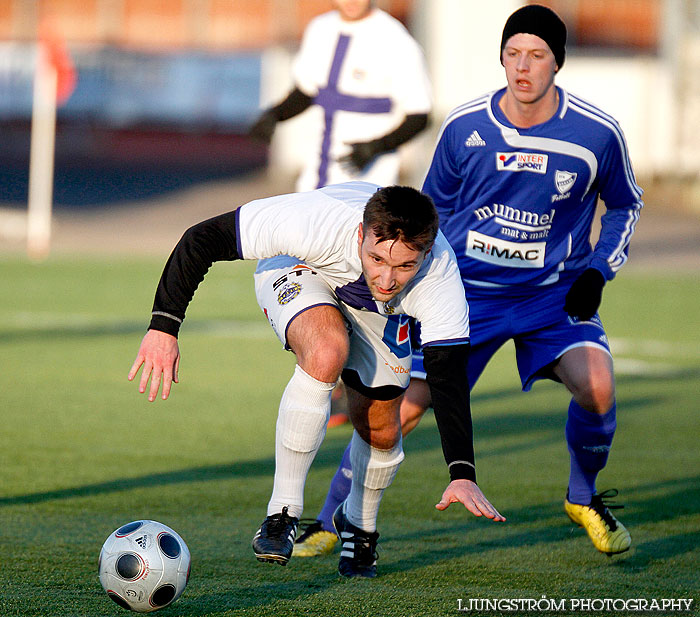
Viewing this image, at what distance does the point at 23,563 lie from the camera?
4.14 meters

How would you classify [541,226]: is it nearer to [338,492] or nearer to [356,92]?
[338,492]

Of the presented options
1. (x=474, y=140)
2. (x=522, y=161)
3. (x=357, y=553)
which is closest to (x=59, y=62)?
(x=474, y=140)

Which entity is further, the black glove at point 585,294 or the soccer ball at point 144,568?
the black glove at point 585,294

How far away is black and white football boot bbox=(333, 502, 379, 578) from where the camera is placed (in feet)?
13.9

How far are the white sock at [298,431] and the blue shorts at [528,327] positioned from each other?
105cm

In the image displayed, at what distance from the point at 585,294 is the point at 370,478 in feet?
3.95

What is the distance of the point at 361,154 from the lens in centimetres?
702

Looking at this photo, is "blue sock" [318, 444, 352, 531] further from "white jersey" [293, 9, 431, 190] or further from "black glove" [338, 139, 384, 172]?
"white jersey" [293, 9, 431, 190]

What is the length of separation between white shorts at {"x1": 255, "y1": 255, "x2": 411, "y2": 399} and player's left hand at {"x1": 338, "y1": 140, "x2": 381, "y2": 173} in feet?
8.96

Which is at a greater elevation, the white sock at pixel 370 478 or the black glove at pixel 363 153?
the black glove at pixel 363 153

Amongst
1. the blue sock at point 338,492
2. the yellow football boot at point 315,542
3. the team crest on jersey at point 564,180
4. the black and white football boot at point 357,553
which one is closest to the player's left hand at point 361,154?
the team crest on jersey at point 564,180

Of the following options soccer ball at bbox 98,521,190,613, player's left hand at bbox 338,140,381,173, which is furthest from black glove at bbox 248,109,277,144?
soccer ball at bbox 98,521,190,613

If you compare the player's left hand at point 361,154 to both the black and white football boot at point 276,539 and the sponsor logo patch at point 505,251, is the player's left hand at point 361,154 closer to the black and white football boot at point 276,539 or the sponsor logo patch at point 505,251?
the sponsor logo patch at point 505,251

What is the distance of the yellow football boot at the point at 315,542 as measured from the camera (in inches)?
183
